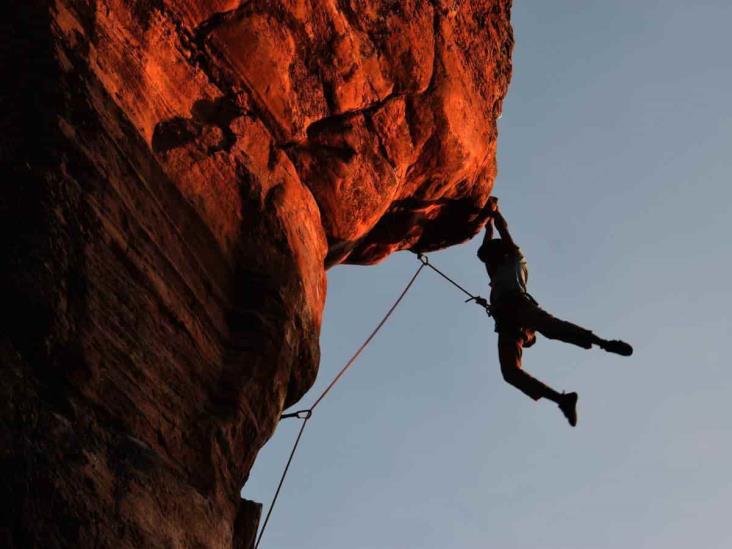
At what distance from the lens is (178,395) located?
643 cm

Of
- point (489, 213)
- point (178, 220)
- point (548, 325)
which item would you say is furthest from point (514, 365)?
point (178, 220)

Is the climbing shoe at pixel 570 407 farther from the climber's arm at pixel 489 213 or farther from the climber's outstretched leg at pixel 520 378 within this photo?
the climber's arm at pixel 489 213

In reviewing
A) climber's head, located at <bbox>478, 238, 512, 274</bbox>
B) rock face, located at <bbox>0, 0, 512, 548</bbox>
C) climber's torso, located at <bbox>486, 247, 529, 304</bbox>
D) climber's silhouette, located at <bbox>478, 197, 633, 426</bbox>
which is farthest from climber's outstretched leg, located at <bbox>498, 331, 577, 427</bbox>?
rock face, located at <bbox>0, 0, 512, 548</bbox>

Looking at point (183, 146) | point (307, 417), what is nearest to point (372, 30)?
point (183, 146)

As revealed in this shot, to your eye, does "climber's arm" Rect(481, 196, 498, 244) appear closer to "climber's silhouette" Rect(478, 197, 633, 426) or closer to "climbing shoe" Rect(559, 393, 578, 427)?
"climber's silhouette" Rect(478, 197, 633, 426)

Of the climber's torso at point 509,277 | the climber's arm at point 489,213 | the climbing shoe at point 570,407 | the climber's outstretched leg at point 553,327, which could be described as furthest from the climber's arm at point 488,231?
the climbing shoe at point 570,407

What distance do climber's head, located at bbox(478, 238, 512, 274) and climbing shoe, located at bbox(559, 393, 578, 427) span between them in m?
2.22

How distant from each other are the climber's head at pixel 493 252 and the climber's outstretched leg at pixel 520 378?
1.08 meters

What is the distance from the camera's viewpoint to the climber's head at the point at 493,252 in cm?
1169

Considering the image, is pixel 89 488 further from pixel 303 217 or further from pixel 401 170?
pixel 401 170

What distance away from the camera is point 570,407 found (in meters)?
9.77

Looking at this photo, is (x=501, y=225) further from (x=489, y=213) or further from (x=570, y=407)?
(x=570, y=407)

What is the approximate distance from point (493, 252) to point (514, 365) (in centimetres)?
160

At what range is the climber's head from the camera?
11692mm
